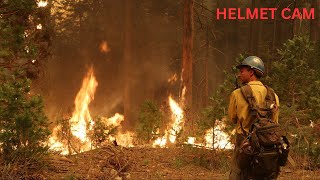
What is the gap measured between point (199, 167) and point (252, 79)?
14.6 feet

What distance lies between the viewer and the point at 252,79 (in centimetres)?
515

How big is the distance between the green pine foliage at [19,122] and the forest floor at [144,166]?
0.53 meters

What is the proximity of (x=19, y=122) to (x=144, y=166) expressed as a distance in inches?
121

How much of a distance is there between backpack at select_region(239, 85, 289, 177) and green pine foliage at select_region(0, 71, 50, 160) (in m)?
4.38

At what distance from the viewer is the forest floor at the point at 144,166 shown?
26.5 ft

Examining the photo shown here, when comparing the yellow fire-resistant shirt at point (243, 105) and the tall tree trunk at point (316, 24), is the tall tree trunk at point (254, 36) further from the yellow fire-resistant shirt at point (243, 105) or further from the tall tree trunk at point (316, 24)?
the yellow fire-resistant shirt at point (243, 105)

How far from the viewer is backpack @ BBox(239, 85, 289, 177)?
4.54 m

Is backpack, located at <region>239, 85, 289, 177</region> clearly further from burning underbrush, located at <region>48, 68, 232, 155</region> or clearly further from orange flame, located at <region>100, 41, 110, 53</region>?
orange flame, located at <region>100, 41, 110, 53</region>

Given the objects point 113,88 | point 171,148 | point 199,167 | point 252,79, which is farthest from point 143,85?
point 252,79

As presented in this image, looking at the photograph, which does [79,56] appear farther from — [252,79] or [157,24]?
[252,79]

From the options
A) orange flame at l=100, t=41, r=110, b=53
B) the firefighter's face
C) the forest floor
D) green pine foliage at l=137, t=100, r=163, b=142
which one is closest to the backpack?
the firefighter's face

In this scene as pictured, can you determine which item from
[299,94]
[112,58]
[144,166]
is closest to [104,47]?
[112,58]

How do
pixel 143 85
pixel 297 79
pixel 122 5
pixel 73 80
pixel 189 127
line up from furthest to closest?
pixel 73 80
pixel 143 85
pixel 122 5
pixel 189 127
pixel 297 79

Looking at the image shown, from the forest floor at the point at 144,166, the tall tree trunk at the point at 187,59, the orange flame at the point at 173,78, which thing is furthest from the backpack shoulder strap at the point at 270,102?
the orange flame at the point at 173,78
